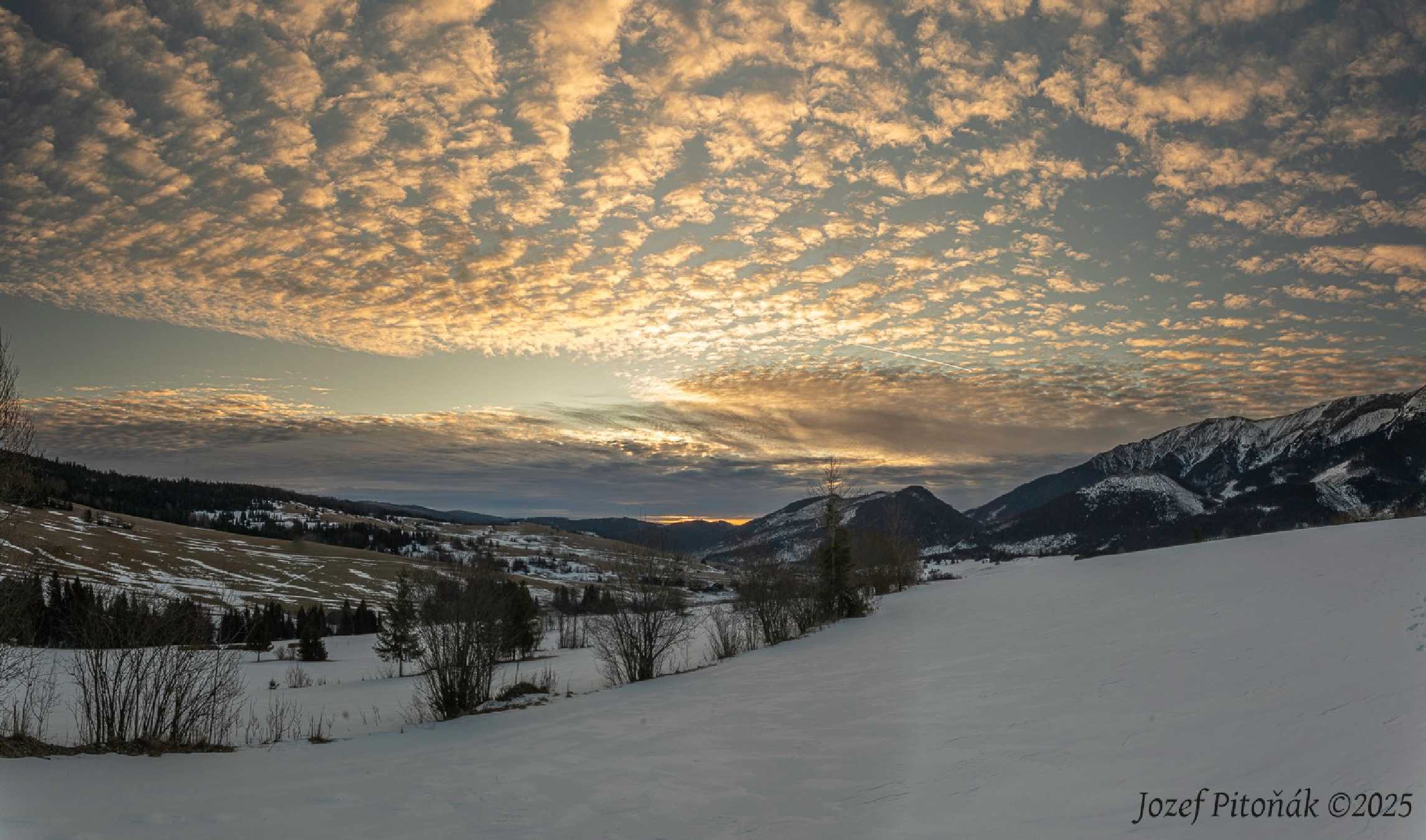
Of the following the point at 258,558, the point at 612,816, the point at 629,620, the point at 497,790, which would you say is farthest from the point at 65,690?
the point at 258,558

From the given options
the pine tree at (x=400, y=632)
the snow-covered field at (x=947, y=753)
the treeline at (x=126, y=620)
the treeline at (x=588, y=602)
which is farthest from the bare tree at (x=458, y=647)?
the pine tree at (x=400, y=632)

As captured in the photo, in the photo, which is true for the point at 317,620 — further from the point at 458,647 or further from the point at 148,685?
the point at 148,685

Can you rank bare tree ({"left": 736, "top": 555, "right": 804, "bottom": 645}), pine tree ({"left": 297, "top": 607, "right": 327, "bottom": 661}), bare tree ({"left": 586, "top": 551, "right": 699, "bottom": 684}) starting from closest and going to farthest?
bare tree ({"left": 586, "top": 551, "right": 699, "bottom": 684}), bare tree ({"left": 736, "top": 555, "right": 804, "bottom": 645}), pine tree ({"left": 297, "top": 607, "right": 327, "bottom": 661})

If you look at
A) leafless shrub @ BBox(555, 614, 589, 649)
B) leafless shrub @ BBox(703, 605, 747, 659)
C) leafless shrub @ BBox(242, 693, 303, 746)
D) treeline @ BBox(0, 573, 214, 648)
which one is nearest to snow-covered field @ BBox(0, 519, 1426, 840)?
leafless shrub @ BBox(242, 693, 303, 746)

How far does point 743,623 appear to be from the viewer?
46656 millimetres

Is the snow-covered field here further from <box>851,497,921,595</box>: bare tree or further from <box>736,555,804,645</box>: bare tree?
<box>851,497,921,595</box>: bare tree

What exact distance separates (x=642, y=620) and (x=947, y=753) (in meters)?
21.1

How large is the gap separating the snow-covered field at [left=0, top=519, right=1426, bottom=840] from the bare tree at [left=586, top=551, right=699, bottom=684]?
9.17 meters

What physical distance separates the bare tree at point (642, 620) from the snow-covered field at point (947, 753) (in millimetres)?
9174

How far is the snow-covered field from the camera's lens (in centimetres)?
671

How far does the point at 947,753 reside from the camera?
9.63m

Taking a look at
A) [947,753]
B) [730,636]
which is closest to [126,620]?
[947,753]

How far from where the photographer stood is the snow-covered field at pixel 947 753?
671 centimetres

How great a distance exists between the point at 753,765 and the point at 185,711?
1490 cm
